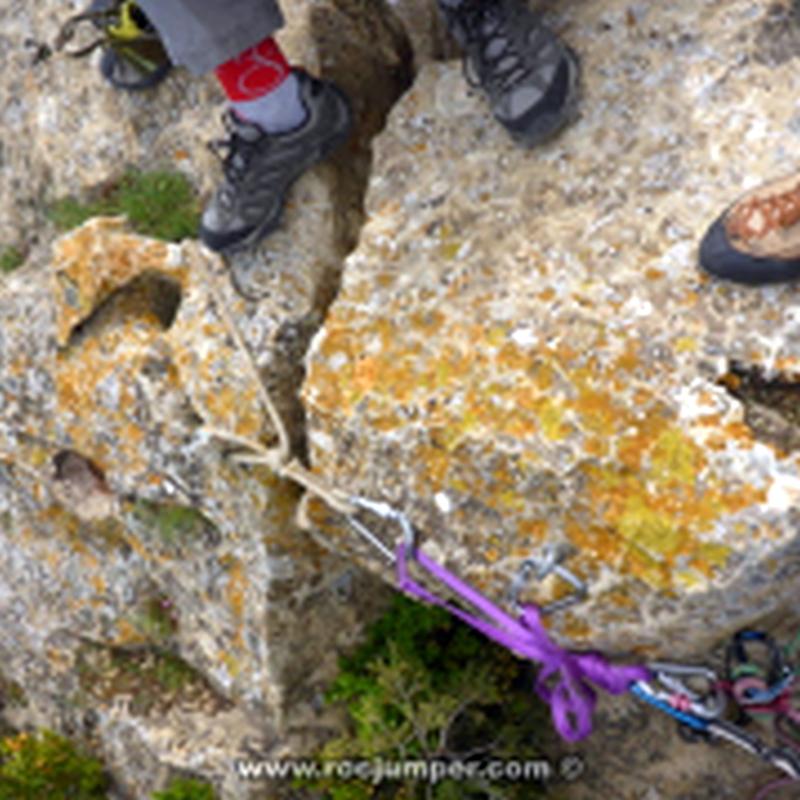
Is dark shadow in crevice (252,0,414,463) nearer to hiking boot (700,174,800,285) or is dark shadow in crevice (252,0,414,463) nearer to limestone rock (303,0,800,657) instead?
limestone rock (303,0,800,657)

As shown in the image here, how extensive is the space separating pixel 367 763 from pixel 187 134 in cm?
425

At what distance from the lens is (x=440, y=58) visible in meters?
4.62

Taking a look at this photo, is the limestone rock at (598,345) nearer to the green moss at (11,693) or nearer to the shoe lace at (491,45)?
the shoe lace at (491,45)

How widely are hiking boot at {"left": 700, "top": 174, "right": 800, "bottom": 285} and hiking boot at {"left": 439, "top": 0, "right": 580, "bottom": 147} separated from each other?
1064mm

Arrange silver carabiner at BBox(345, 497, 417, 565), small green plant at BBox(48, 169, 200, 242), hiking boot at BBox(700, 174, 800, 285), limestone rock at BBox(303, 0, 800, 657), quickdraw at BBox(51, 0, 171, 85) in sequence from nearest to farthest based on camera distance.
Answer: hiking boot at BBox(700, 174, 800, 285) → limestone rock at BBox(303, 0, 800, 657) → silver carabiner at BBox(345, 497, 417, 565) → quickdraw at BBox(51, 0, 171, 85) → small green plant at BBox(48, 169, 200, 242)

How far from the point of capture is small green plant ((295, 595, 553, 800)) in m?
4.79

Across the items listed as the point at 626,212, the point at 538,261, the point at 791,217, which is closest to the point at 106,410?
the point at 538,261

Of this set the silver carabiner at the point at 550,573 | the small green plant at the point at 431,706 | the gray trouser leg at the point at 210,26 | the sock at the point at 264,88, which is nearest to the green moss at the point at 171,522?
the small green plant at the point at 431,706

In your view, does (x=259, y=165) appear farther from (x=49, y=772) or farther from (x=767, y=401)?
(x=49, y=772)

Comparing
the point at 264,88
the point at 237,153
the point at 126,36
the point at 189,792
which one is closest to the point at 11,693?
the point at 189,792

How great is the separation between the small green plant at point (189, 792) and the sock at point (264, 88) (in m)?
4.32

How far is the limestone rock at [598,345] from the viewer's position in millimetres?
3104

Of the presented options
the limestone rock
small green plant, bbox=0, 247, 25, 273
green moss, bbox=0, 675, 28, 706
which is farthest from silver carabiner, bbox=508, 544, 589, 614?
green moss, bbox=0, 675, 28, 706

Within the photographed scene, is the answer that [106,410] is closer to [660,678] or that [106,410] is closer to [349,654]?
[349,654]
